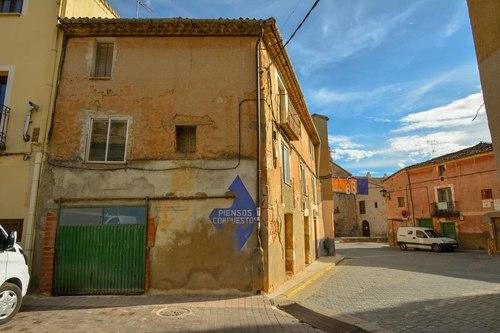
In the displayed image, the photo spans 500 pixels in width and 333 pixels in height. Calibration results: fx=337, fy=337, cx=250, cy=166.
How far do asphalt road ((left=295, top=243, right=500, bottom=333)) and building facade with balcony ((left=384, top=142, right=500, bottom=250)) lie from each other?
1366 cm

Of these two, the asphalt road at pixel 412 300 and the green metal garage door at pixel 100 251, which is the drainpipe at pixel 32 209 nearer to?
the green metal garage door at pixel 100 251

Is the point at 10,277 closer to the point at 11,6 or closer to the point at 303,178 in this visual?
the point at 11,6

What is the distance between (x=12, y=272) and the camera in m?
6.41

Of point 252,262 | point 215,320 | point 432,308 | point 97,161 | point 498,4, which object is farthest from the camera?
point 97,161

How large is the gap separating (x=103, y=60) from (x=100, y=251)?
5.59 meters

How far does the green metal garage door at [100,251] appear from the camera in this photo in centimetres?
862

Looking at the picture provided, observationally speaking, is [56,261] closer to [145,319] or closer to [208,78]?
[145,319]

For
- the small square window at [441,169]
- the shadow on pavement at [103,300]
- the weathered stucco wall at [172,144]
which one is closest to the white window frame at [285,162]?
the weathered stucco wall at [172,144]

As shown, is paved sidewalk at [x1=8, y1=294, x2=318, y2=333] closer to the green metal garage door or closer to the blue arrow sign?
the green metal garage door

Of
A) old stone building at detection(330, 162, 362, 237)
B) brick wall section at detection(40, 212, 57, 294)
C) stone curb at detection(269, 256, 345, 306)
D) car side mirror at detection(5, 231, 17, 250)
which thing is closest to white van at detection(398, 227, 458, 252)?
stone curb at detection(269, 256, 345, 306)

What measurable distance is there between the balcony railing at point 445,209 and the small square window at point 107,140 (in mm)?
25934

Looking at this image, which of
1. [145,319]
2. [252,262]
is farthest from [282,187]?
[145,319]

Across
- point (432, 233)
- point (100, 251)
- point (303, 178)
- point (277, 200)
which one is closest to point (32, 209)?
point (100, 251)

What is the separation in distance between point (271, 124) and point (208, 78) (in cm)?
229
